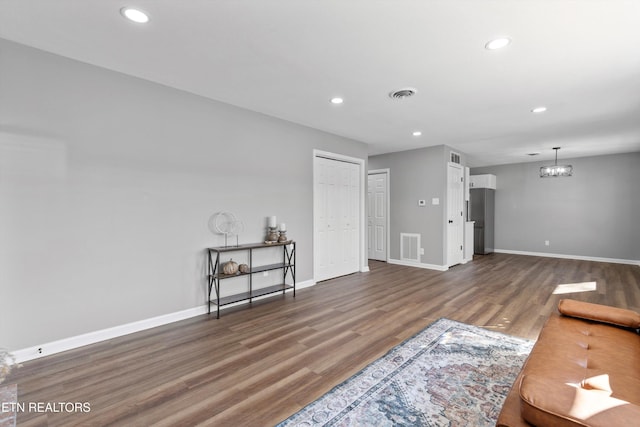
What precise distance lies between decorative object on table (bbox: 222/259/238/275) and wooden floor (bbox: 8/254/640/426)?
0.49 m

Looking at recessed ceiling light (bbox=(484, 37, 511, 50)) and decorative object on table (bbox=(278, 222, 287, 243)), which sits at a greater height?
recessed ceiling light (bbox=(484, 37, 511, 50))

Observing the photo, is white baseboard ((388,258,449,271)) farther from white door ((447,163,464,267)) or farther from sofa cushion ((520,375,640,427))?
sofa cushion ((520,375,640,427))

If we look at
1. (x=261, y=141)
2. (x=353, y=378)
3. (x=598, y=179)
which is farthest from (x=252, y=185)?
(x=598, y=179)

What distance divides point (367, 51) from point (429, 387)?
8.56 feet

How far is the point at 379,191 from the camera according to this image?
688cm

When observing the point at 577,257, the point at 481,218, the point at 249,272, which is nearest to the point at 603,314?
the point at 249,272

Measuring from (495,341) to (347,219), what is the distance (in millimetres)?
3117

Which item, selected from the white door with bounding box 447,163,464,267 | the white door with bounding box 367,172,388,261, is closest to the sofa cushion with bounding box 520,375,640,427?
the white door with bounding box 447,163,464,267

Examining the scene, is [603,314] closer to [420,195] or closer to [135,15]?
[135,15]

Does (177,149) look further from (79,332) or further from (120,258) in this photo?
(79,332)

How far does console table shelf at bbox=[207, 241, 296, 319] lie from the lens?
3438 millimetres

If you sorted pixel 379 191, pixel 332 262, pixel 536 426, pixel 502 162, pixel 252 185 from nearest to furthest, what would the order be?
pixel 536 426 → pixel 252 185 → pixel 332 262 → pixel 379 191 → pixel 502 162

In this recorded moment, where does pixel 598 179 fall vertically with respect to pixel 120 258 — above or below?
above

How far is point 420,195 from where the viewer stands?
20.3 ft
